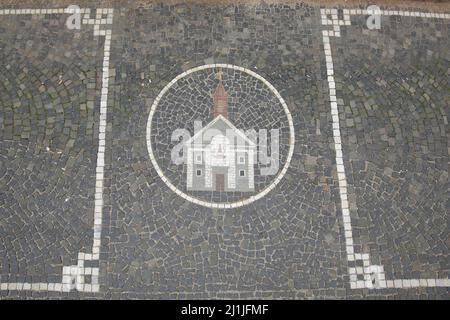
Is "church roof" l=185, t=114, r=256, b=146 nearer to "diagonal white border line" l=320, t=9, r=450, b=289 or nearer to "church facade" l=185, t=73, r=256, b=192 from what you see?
Answer: "church facade" l=185, t=73, r=256, b=192

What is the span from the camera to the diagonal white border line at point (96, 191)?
712 cm

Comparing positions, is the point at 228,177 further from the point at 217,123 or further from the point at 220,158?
the point at 217,123

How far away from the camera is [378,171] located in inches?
316

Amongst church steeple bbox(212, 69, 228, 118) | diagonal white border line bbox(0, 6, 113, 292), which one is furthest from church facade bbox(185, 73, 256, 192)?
diagonal white border line bbox(0, 6, 113, 292)

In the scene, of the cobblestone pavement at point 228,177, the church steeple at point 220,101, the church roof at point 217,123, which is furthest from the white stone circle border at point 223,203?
the church roof at point 217,123

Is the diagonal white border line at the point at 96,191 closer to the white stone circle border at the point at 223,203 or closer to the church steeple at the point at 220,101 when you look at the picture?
the white stone circle border at the point at 223,203

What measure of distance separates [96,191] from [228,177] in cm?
213

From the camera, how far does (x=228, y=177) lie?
7.86 metres

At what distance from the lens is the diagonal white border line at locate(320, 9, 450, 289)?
24.1 feet

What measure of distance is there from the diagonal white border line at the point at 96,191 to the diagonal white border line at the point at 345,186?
12.7 feet

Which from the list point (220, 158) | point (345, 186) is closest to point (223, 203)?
point (220, 158)

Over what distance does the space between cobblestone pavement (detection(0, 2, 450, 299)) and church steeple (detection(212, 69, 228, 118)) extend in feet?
0.32

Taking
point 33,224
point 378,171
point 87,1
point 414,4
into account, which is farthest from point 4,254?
point 414,4

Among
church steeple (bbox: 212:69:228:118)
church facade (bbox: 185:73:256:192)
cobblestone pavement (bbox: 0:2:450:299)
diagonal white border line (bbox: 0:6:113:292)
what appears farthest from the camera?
church steeple (bbox: 212:69:228:118)
